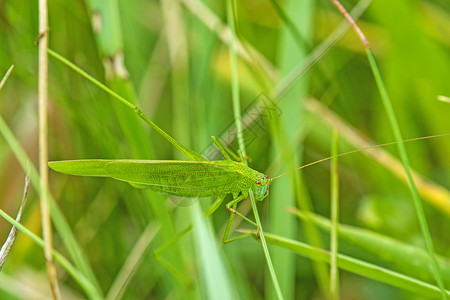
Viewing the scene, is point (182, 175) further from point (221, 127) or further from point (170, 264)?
point (221, 127)

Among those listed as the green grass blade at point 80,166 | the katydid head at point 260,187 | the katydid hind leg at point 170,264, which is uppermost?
the green grass blade at point 80,166

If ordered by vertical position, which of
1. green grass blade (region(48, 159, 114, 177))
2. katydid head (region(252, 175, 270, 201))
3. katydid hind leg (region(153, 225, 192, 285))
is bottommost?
katydid hind leg (region(153, 225, 192, 285))

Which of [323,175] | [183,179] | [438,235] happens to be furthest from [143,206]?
[438,235]

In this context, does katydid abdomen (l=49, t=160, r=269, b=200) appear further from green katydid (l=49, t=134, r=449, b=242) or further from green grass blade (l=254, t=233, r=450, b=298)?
green grass blade (l=254, t=233, r=450, b=298)

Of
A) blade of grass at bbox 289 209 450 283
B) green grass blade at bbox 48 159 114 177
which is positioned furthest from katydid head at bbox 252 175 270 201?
green grass blade at bbox 48 159 114 177

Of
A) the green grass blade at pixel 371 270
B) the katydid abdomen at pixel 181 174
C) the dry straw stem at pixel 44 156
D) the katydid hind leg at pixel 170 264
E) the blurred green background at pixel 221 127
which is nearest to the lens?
the dry straw stem at pixel 44 156

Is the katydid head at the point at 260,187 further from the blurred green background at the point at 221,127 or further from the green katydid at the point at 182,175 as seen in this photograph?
the blurred green background at the point at 221,127

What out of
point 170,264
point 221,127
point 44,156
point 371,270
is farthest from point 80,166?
point 221,127

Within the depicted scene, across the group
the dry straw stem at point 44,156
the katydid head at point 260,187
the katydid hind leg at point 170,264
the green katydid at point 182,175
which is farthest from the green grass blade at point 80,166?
the katydid head at point 260,187

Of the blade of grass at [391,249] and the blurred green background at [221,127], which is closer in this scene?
the blade of grass at [391,249]

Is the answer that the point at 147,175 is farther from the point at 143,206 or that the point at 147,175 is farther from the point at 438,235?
the point at 438,235
